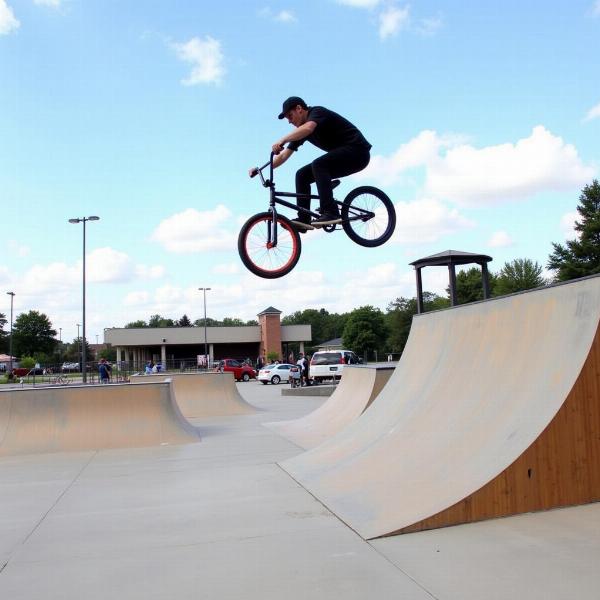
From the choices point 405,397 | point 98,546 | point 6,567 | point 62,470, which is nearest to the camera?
point 6,567

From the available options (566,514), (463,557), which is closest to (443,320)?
(566,514)

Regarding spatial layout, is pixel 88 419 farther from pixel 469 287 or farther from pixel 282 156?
pixel 469 287

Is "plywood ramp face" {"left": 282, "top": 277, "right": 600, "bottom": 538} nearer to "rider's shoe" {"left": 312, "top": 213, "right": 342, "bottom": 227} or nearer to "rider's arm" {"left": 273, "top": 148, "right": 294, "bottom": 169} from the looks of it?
"rider's shoe" {"left": 312, "top": 213, "right": 342, "bottom": 227}

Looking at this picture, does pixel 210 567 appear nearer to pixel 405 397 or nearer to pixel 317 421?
pixel 405 397

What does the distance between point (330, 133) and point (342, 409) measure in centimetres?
866

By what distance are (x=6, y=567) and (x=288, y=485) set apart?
3460mm

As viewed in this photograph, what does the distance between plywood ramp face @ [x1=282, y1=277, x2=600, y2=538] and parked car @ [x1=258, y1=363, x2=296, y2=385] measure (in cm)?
2869

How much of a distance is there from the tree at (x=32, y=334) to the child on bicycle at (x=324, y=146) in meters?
113

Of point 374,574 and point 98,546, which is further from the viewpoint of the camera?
point 98,546

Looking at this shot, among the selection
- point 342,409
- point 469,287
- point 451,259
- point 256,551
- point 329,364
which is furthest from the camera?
point 469,287

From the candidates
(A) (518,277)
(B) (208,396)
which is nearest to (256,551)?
(B) (208,396)

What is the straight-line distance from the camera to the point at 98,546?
5.23m

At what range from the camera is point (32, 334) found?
11025 centimetres

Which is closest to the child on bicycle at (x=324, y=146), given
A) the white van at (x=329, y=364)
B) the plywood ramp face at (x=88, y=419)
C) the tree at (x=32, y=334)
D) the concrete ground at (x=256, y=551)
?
the concrete ground at (x=256, y=551)
